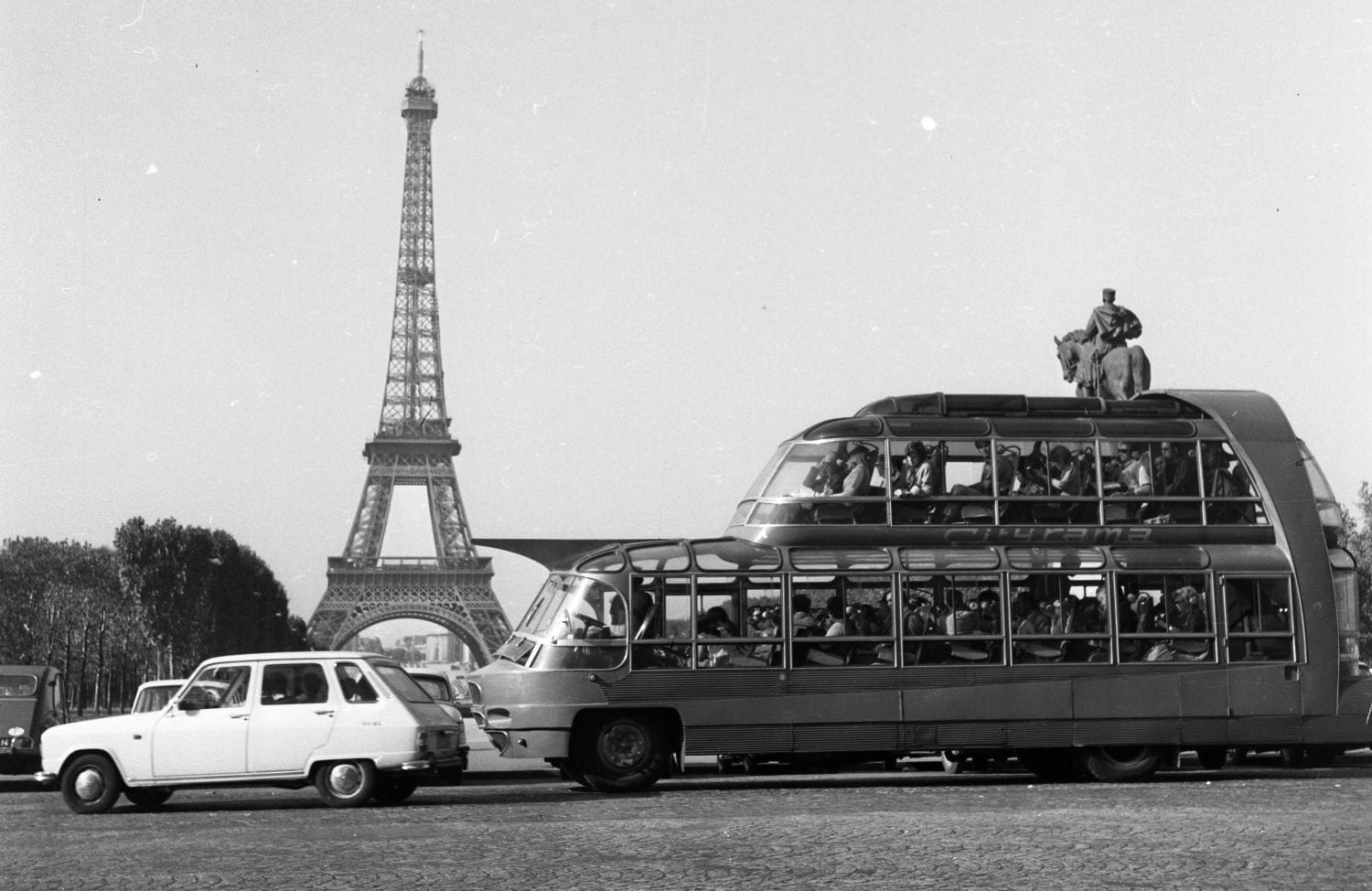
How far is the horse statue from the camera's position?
24641 mm

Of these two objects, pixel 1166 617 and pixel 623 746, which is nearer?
pixel 623 746

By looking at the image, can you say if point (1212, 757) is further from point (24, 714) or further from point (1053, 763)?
point (24, 714)

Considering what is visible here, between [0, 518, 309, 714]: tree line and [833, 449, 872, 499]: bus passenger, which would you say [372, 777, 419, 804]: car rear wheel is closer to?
[833, 449, 872, 499]: bus passenger

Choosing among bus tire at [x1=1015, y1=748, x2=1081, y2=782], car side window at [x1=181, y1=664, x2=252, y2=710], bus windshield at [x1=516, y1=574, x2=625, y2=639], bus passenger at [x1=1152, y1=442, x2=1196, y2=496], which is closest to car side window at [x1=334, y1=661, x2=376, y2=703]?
car side window at [x1=181, y1=664, x2=252, y2=710]

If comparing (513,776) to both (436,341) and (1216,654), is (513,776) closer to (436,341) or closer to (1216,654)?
(1216,654)

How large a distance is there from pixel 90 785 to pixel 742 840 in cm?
781

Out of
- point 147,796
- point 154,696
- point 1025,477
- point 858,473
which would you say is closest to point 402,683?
point 147,796

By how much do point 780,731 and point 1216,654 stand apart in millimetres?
5100

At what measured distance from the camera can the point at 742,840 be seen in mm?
13211

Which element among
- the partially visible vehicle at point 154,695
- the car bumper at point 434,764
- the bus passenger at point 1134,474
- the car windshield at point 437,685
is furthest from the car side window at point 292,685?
the bus passenger at point 1134,474

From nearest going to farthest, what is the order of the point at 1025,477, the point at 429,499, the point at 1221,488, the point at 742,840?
the point at 742,840 → the point at 1025,477 → the point at 1221,488 → the point at 429,499

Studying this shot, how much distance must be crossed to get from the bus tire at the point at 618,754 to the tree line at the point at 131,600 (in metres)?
57.1

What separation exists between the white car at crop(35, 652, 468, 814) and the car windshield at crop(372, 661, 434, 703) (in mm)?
32

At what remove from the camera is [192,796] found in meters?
20.6
